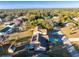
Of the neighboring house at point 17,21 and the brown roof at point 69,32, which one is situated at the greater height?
the neighboring house at point 17,21

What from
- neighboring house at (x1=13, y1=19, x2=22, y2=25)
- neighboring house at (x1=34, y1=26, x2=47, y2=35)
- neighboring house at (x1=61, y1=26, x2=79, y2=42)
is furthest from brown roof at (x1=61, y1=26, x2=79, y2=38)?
neighboring house at (x1=13, y1=19, x2=22, y2=25)

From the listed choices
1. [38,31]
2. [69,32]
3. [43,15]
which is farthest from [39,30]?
[69,32]

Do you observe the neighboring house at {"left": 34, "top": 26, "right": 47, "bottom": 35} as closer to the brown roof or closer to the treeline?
the treeline

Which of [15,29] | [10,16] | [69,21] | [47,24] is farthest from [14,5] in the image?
[69,21]

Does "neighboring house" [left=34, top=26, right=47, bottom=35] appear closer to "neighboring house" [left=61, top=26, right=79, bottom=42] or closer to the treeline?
the treeline

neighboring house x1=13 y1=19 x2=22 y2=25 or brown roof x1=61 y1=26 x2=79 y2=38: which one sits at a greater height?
neighboring house x1=13 y1=19 x2=22 y2=25

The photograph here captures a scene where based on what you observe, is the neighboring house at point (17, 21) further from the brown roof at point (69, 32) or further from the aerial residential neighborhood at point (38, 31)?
the brown roof at point (69, 32)

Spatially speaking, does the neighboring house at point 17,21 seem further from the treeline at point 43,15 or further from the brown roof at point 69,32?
the brown roof at point 69,32

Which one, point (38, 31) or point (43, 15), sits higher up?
point (43, 15)

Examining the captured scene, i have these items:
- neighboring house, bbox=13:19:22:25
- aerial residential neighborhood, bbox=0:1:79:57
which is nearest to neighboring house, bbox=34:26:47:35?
aerial residential neighborhood, bbox=0:1:79:57

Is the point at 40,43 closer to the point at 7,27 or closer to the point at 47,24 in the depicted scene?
the point at 47,24

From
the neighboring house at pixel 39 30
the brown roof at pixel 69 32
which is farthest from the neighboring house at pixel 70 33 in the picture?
the neighboring house at pixel 39 30

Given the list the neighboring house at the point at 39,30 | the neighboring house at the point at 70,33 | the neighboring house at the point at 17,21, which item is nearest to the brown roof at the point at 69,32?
the neighboring house at the point at 70,33

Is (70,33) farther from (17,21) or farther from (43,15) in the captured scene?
(17,21)
